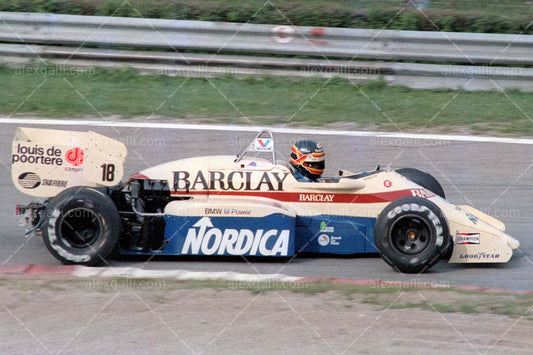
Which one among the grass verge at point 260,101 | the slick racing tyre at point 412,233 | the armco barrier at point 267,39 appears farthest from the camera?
the armco barrier at point 267,39

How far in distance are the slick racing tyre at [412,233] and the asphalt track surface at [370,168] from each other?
161 millimetres

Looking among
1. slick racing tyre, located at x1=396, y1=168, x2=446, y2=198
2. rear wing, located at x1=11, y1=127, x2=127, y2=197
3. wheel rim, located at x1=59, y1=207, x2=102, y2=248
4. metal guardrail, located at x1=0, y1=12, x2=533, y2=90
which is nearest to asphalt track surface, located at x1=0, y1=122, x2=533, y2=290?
wheel rim, located at x1=59, y1=207, x2=102, y2=248

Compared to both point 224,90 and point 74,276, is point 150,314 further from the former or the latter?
point 224,90

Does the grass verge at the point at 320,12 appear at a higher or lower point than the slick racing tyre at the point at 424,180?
higher

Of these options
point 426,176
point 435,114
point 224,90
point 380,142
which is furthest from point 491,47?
point 426,176

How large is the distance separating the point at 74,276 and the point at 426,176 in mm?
3718

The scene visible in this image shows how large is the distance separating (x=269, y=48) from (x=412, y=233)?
6428 millimetres

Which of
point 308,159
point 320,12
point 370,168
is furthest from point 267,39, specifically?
point 308,159

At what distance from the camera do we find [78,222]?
7996mm

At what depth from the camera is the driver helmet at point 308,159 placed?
8398mm

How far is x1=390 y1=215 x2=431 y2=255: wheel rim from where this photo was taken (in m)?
7.86

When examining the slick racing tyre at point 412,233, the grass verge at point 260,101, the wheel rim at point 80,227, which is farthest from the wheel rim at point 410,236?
the grass verge at point 260,101

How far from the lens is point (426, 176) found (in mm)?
9031

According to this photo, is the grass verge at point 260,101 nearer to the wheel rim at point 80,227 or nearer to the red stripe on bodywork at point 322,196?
the red stripe on bodywork at point 322,196
